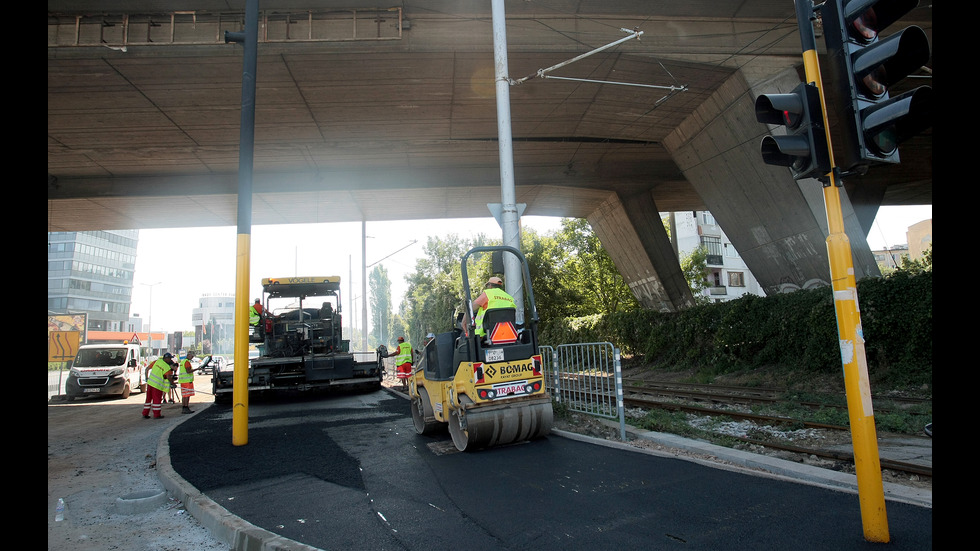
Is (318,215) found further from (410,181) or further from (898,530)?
(898,530)

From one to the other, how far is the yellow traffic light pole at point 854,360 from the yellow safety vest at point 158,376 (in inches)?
545

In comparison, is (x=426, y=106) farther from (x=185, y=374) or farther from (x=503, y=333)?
(x=503, y=333)

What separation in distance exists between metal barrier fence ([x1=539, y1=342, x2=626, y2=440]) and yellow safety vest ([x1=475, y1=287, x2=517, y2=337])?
1660 mm

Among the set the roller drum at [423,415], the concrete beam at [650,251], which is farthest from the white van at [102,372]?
the concrete beam at [650,251]

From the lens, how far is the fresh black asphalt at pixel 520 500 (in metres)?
3.94

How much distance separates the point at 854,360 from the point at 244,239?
7.87 m

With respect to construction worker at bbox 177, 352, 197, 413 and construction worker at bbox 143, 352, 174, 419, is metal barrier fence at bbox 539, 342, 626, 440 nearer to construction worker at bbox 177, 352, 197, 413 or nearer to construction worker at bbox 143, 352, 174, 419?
construction worker at bbox 143, 352, 174, 419

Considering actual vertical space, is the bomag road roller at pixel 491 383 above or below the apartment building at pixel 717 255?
below

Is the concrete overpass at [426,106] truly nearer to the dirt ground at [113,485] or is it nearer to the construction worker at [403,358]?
the dirt ground at [113,485]

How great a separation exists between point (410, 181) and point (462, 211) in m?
5.88

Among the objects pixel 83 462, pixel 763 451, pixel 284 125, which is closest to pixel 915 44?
pixel 763 451

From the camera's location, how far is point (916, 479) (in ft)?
17.5

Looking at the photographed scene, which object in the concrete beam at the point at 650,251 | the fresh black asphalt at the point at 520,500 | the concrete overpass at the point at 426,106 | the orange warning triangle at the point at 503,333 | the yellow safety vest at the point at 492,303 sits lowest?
the fresh black asphalt at the point at 520,500

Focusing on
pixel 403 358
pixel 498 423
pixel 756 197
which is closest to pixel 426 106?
pixel 403 358
